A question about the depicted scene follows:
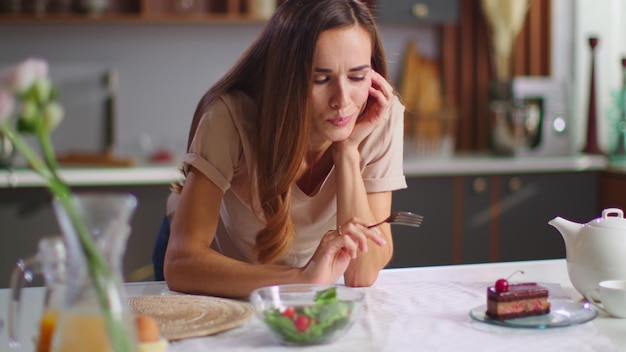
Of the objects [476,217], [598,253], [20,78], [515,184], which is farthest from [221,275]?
[515,184]

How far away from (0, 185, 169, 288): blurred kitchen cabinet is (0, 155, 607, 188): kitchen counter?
0.10 ft

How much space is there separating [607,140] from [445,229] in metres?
1.10

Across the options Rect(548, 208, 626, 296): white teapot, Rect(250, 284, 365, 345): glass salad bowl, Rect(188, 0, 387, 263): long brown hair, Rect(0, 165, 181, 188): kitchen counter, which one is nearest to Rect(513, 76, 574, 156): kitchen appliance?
Rect(0, 165, 181, 188): kitchen counter

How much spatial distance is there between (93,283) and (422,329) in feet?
2.08

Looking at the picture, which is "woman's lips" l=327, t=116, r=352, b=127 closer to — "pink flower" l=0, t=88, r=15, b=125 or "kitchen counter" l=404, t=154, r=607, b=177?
"pink flower" l=0, t=88, r=15, b=125

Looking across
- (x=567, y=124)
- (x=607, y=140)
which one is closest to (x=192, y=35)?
(x=567, y=124)

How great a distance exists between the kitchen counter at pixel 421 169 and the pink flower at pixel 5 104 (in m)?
2.66

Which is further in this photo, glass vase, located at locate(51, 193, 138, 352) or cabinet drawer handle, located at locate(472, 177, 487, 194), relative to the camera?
cabinet drawer handle, located at locate(472, 177, 487, 194)

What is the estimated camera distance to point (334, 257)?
167 centimetres

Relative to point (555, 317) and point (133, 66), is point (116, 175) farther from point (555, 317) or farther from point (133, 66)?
point (555, 317)

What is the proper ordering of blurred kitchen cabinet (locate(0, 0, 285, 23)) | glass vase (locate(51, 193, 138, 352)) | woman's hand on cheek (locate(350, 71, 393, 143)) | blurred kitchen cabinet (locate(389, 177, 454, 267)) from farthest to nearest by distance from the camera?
blurred kitchen cabinet (locate(0, 0, 285, 23)) → blurred kitchen cabinet (locate(389, 177, 454, 267)) → woman's hand on cheek (locate(350, 71, 393, 143)) → glass vase (locate(51, 193, 138, 352))

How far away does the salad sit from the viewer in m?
1.31

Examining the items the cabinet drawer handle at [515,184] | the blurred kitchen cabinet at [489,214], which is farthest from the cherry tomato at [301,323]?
the cabinet drawer handle at [515,184]

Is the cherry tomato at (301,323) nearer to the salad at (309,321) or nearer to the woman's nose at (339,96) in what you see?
the salad at (309,321)
